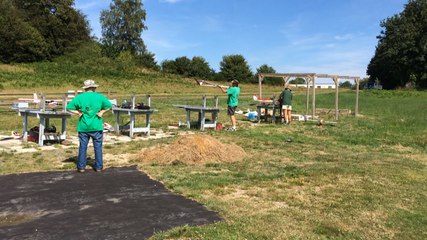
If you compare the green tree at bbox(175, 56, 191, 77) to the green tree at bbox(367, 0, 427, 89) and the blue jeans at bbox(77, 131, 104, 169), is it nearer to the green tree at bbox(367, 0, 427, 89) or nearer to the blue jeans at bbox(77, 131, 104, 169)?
the green tree at bbox(367, 0, 427, 89)

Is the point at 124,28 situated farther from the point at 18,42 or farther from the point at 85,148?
the point at 85,148

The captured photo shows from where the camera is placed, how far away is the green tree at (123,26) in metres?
82.2

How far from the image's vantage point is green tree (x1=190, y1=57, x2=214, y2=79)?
82.2 meters

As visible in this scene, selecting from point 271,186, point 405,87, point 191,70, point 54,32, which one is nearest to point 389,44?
point 405,87

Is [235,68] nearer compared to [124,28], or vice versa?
[124,28]

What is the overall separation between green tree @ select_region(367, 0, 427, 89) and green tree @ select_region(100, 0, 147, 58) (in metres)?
46.4

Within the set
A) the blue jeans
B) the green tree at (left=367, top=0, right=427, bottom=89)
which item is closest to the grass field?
the blue jeans

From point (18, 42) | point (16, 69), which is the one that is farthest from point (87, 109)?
point (18, 42)

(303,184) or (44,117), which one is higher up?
(44,117)

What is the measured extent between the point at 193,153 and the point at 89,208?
12.3ft

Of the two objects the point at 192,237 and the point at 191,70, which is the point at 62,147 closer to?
the point at 192,237

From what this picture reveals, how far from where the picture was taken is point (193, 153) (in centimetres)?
919

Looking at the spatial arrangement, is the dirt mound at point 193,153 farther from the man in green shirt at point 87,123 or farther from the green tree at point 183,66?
the green tree at point 183,66

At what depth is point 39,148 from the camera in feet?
34.2
